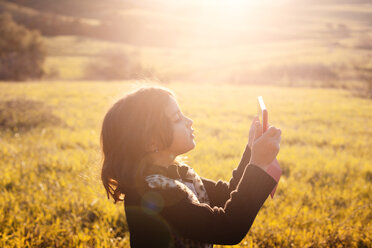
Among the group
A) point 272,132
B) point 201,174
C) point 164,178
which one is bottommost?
point 201,174

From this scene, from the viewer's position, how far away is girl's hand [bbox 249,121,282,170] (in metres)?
1.29

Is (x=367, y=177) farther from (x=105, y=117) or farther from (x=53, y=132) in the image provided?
(x=53, y=132)

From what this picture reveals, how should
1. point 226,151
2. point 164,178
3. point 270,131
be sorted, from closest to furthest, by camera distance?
point 270,131 < point 164,178 < point 226,151

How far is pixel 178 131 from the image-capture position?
153cm

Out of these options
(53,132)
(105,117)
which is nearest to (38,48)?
(53,132)

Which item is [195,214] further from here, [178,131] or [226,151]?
[226,151]

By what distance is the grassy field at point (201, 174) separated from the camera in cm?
275

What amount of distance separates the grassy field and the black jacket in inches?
19.8

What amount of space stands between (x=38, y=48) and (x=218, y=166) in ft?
103

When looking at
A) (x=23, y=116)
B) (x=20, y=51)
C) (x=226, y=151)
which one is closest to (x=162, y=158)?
(x=226, y=151)

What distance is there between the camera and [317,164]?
5.19 meters

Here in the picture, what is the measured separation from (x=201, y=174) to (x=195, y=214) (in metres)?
3.18

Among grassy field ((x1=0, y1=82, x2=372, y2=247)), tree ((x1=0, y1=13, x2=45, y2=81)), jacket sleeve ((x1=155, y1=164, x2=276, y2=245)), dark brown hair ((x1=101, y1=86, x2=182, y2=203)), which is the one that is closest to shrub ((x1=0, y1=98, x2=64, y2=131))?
grassy field ((x1=0, y1=82, x2=372, y2=247))

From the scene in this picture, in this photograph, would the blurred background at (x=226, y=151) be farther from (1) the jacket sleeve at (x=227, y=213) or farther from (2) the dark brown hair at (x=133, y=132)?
(1) the jacket sleeve at (x=227, y=213)
